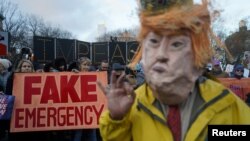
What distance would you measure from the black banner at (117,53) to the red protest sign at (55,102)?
2.97m

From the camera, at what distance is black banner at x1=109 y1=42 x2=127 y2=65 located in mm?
10023

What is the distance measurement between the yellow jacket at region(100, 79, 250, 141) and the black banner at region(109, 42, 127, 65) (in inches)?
284

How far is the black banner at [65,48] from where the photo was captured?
9586mm

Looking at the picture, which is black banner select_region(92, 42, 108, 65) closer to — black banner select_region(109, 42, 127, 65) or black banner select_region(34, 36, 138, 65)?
black banner select_region(34, 36, 138, 65)

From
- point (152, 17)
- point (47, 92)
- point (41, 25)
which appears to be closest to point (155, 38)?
point (152, 17)

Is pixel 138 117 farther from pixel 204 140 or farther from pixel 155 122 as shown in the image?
pixel 204 140

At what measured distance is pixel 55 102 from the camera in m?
6.89

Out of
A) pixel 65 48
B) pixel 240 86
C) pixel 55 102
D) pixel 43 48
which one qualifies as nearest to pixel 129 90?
pixel 55 102

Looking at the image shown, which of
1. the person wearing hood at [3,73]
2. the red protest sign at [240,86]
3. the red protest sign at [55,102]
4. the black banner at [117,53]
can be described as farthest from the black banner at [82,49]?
the red protest sign at [240,86]

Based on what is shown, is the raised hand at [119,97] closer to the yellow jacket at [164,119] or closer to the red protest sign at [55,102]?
the yellow jacket at [164,119]

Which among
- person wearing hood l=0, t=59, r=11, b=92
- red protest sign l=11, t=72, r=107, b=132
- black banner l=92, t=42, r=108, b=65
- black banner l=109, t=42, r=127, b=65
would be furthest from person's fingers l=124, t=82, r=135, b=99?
black banner l=92, t=42, r=108, b=65

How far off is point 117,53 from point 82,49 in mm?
833

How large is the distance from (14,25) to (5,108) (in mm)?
53108

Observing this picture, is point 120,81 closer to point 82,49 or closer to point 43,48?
point 43,48
